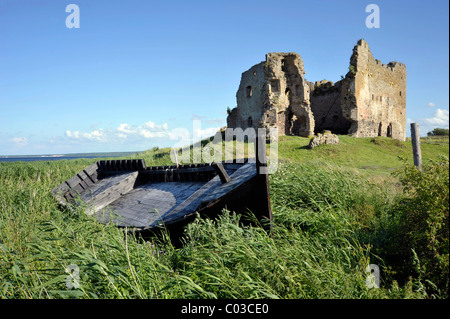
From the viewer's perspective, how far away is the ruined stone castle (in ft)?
76.4

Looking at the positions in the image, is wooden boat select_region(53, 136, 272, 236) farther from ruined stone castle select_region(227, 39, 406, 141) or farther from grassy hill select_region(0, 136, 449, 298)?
ruined stone castle select_region(227, 39, 406, 141)

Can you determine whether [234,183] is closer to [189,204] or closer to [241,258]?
[189,204]

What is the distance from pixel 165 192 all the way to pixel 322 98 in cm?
2428

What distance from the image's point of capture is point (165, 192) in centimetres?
754

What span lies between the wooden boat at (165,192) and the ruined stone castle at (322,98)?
14.9 metres

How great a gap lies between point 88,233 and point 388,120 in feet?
96.7

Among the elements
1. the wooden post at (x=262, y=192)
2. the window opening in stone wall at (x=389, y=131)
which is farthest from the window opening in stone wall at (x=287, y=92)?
the wooden post at (x=262, y=192)

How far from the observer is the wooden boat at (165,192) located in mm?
4773

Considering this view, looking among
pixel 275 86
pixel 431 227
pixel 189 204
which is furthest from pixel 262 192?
pixel 275 86

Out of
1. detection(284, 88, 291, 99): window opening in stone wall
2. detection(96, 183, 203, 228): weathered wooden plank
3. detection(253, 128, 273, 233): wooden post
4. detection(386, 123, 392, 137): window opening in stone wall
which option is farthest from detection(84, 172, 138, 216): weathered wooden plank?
detection(386, 123, 392, 137): window opening in stone wall
